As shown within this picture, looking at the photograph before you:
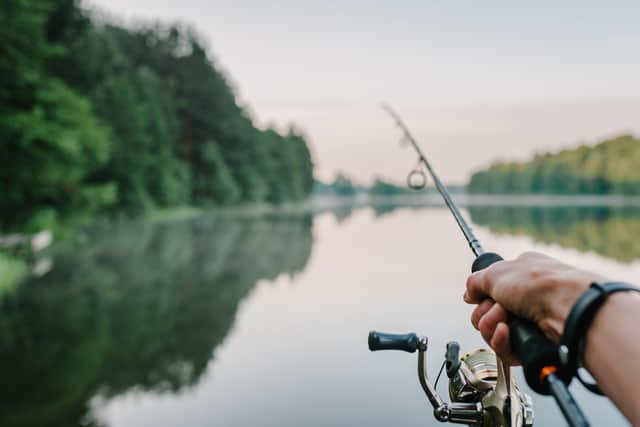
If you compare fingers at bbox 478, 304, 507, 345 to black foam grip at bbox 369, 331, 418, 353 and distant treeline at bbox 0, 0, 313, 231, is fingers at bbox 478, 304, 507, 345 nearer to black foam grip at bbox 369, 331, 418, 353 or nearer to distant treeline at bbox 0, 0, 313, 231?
black foam grip at bbox 369, 331, 418, 353

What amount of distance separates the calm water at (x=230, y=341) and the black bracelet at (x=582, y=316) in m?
2.24

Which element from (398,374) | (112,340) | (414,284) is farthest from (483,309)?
(414,284)

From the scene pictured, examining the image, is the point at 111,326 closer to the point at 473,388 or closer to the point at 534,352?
the point at 473,388

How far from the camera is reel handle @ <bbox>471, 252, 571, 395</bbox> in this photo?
1.04 metres

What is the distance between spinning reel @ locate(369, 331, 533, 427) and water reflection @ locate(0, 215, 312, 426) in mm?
4512

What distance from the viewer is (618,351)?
0.85 m

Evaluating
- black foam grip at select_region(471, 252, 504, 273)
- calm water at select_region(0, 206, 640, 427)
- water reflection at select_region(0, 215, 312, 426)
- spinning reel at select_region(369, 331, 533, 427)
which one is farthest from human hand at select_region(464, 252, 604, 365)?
water reflection at select_region(0, 215, 312, 426)

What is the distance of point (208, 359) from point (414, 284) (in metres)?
Answer: 5.82

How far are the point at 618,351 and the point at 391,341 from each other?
3.19ft

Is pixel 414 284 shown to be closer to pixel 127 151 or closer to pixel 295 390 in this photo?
pixel 295 390

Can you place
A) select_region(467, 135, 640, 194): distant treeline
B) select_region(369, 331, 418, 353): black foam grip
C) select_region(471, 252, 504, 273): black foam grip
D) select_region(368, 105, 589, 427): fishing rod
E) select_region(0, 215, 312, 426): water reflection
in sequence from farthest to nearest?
select_region(467, 135, 640, 194): distant treeline, select_region(0, 215, 312, 426): water reflection, select_region(369, 331, 418, 353): black foam grip, select_region(368, 105, 589, 427): fishing rod, select_region(471, 252, 504, 273): black foam grip

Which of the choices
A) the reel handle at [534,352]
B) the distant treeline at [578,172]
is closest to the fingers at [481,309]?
the reel handle at [534,352]

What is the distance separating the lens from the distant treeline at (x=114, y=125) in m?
19.0

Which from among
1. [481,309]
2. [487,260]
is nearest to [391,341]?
[487,260]
